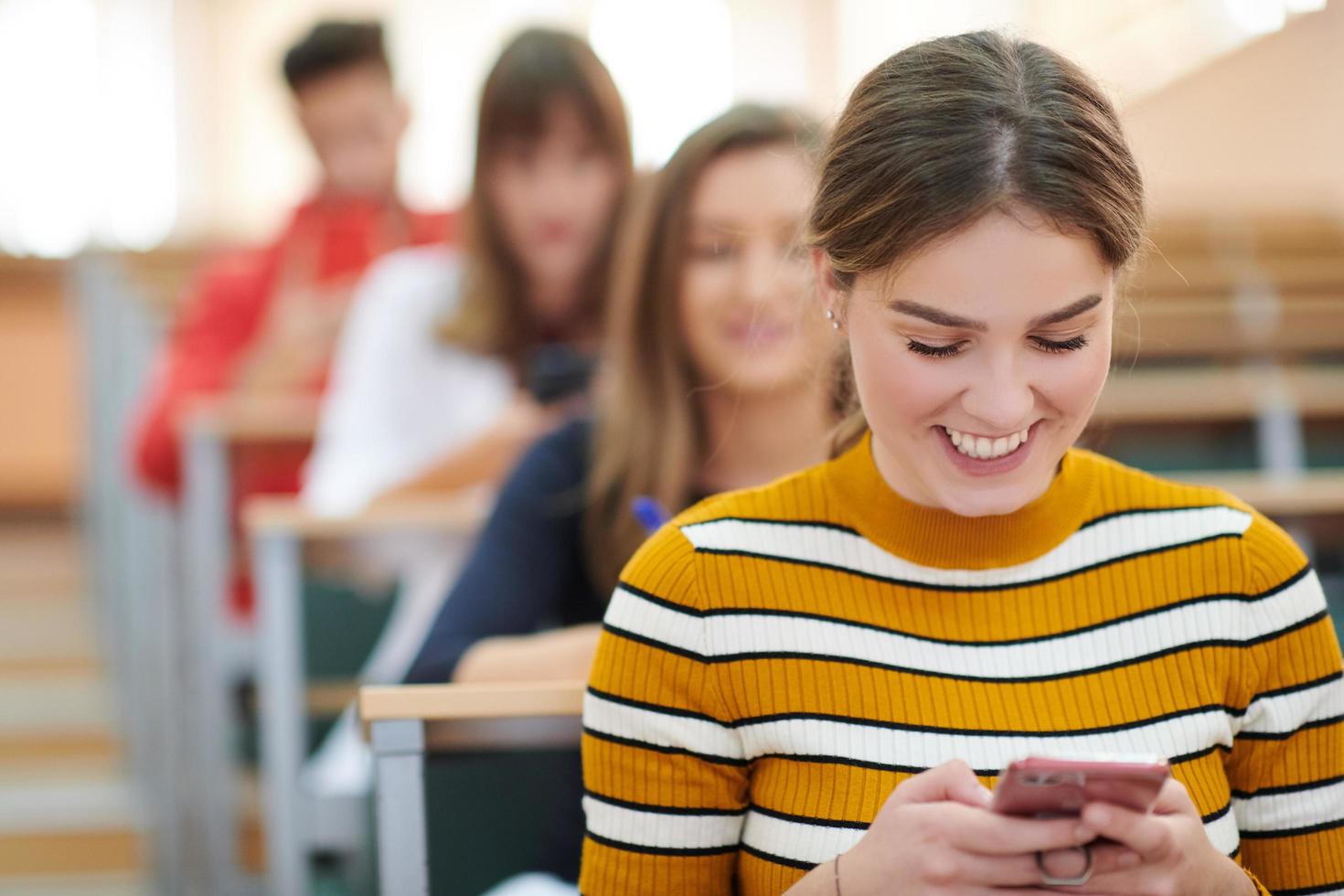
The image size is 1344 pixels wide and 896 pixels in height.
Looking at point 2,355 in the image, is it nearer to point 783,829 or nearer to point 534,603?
point 534,603

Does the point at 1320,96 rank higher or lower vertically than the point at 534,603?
higher

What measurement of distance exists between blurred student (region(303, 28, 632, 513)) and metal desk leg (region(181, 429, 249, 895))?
5.5 inches

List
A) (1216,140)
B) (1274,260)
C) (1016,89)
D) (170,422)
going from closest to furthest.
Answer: (1016,89) < (170,422) < (1274,260) < (1216,140)

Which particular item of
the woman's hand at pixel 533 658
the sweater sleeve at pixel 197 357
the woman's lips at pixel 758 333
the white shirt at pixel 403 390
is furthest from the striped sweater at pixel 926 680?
the sweater sleeve at pixel 197 357

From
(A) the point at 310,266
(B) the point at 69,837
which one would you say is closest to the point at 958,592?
(A) the point at 310,266

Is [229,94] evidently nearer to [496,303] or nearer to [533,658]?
[496,303]

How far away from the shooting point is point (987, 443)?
2.68 feet

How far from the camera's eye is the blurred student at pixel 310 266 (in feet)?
8.23

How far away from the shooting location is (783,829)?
33.1 inches

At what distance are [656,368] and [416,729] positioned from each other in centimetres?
58

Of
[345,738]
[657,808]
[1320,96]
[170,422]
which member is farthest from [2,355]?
[657,808]

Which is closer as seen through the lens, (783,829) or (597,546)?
(783,829)

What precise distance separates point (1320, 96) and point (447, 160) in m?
5.20

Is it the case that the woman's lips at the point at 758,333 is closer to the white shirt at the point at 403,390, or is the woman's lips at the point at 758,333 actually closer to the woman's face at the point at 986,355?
the woman's face at the point at 986,355
